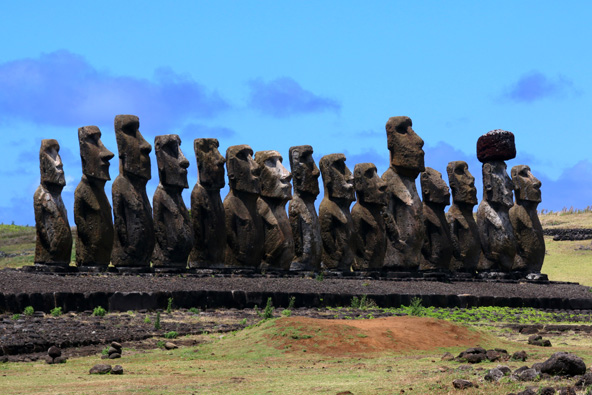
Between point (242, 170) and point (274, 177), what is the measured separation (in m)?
1.13

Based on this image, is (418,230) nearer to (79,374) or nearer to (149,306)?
(149,306)

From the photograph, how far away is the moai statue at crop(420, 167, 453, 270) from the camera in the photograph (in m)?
29.2

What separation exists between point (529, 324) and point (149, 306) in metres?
7.35

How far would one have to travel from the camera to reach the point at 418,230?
28172 millimetres

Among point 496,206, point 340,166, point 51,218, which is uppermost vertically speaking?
point 340,166

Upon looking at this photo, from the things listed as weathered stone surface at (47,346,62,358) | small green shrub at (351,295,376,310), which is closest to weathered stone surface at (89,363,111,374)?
weathered stone surface at (47,346,62,358)

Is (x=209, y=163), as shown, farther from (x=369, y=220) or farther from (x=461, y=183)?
(x=461, y=183)

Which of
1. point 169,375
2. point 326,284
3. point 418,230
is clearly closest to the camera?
point 169,375

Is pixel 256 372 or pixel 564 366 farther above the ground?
pixel 564 366

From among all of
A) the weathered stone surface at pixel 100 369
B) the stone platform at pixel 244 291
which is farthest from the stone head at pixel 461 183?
the weathered stone surface at pixel 100 369

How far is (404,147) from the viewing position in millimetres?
28766

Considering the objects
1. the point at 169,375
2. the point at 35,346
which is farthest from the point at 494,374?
the point at 35,346

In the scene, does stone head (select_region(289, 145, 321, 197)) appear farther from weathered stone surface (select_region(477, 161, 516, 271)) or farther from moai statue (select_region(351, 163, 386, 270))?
weathered stone surface (select_region(477, 161, 516, 271))

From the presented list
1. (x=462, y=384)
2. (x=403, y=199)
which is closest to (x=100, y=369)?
(x=462, y=384)
